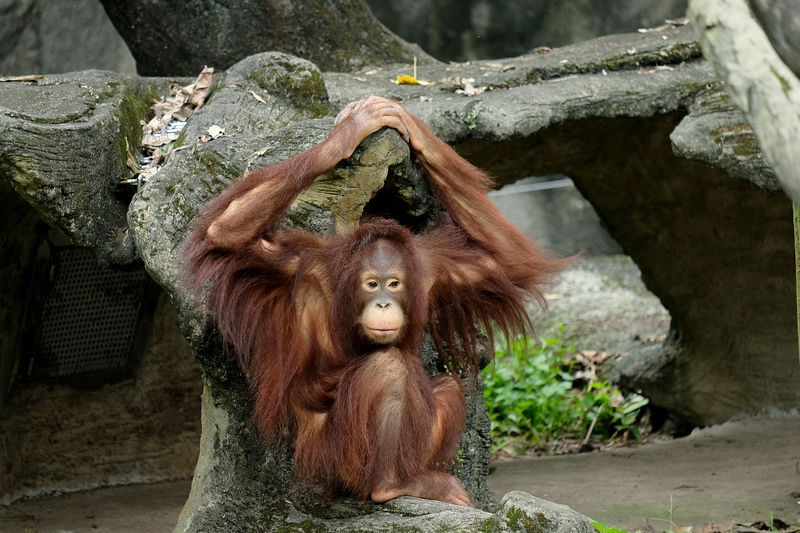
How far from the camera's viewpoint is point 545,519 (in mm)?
2438

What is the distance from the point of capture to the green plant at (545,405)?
20.8ft

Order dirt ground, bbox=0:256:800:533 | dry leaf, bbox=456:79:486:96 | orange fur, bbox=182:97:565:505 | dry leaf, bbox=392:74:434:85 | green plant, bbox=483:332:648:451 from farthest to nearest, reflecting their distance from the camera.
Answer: green plant, bbox=483:332:648:451
dry leaf, bbox=392:74:434:85
dry leaf, bbox=456:79:486:96
dirt ground, bbox=0:256:800:533
orange fur, bbox=182:97:565:505

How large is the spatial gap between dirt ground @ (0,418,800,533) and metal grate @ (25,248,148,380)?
70 centimetres

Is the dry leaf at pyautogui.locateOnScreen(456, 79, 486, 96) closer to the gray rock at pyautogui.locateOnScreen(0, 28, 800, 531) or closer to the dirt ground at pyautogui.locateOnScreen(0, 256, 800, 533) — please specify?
the gray rock at pyautogui.locateOnScreen(0, 28, 800, 531)

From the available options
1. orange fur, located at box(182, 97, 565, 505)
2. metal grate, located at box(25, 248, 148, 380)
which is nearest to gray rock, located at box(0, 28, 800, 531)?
orange fur, located at box(182, 97, 565, 505)

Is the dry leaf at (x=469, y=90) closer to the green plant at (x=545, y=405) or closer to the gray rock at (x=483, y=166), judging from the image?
the gray rock at (x=483, y=166)

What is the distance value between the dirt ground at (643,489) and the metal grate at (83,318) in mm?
697

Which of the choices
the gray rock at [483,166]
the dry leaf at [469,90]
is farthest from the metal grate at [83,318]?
the dry leaf at [469,90]

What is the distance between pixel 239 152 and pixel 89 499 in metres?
2.36

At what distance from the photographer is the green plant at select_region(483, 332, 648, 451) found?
635 centimetres

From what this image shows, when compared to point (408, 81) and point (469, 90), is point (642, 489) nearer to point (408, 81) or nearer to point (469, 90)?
point (469, 90)

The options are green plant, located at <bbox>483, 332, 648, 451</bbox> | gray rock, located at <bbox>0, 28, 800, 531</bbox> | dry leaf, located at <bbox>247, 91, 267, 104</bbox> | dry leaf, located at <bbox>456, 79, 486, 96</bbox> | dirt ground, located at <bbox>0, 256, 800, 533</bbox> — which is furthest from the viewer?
green plant, located at <bbox>483, 332, 648, 451</bbox>

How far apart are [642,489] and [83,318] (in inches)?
122

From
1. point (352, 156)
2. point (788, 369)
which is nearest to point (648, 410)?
point (788, 369)
